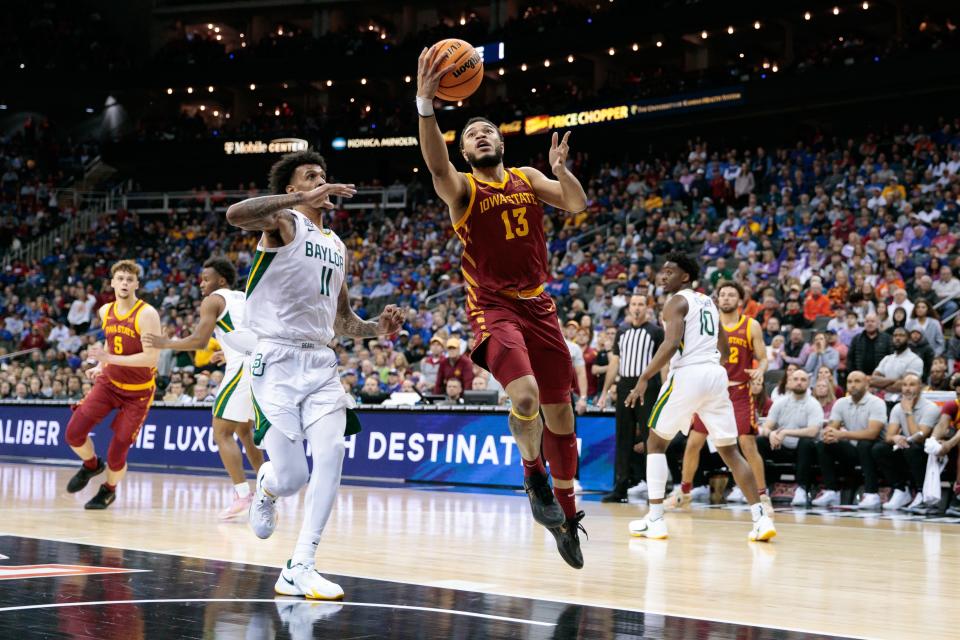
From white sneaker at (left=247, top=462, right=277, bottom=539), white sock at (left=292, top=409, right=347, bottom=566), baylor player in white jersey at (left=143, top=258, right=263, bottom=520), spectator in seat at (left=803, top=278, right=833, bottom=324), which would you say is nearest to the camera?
white sock at (left=292, top=409, right=347, bottom=566)

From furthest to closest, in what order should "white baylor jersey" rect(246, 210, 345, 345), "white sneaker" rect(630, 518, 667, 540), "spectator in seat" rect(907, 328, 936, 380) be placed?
"spectator in seat" rect(907, 328, 936, 380) → "white sneaker" rect(630, 518, 667, 540) → "white baylor jersey" rect(246, 210, 345, 345)

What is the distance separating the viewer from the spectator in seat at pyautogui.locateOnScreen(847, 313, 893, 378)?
13.3 meters

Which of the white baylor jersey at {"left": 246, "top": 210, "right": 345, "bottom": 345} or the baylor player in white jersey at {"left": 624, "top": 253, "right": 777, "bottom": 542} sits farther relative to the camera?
the baylor player in white jersey at {"left": 624, "top": 253, "right": 777, "bottom": 542}

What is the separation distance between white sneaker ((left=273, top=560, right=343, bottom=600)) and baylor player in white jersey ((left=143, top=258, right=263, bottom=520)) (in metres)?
3.79

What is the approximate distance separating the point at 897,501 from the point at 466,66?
24.7 feet

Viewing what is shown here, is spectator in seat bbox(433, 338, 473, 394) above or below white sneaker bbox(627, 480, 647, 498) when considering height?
above

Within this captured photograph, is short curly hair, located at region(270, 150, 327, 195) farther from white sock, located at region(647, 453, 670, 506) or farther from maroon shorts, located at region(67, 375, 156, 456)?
maroon shorts, located at region(67, 375, 156, 456)

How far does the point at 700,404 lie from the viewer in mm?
8719

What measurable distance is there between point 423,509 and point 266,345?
17.4 ft

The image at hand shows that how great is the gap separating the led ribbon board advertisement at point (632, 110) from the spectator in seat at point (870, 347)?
14.7 m

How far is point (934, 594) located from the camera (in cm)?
574

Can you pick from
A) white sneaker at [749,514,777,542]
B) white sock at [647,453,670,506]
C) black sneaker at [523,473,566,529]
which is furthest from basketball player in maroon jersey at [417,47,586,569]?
white sock at [647,453,670,506]

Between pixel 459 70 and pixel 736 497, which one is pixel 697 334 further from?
pixel 736 497

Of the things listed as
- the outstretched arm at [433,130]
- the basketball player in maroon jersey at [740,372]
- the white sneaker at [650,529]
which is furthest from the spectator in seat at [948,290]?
the outstretched arm at [433,130]
